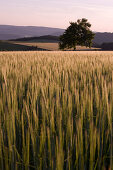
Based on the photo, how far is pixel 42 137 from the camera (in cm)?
64

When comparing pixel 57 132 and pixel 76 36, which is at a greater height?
pixel 76 36

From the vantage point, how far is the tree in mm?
27263

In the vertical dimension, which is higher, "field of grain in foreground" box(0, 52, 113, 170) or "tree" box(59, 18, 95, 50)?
"tree" box(59, 18, 95, 50)

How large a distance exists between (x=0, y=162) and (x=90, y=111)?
44 cm

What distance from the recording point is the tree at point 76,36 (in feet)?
89.4

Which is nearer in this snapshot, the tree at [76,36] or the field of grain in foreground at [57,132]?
the field of grain in foreground at [57,132]

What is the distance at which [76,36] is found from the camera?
2770cm

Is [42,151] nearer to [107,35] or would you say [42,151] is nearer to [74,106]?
[74,106]

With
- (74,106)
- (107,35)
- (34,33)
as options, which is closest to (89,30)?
(74,106)

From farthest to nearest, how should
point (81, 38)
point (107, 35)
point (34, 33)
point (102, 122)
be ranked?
1. point (34, 33)
2. point (107, 35)
3. point (81, 38)
4. point (102, 122)

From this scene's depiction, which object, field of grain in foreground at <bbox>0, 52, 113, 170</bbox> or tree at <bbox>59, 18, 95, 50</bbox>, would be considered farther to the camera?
tree at <bbox>59, 18, 95, 50</bbox>

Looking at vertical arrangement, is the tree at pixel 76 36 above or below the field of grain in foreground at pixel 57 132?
above

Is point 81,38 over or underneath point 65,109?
over

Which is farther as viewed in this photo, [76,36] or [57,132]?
[76,36]
